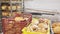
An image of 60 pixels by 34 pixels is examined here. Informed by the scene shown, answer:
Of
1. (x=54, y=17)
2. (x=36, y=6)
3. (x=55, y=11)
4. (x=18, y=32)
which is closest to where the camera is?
(x=18, y=32)

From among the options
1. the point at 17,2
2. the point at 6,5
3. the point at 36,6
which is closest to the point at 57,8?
the point at 36,6

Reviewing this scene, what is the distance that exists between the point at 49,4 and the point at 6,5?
2.66 ft

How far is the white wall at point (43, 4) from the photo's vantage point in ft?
7.72

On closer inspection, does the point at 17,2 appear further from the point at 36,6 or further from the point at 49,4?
the point at 49,4

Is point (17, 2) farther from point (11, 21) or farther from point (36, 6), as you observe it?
point (11, 21)

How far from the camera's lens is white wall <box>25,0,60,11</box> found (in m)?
2.35

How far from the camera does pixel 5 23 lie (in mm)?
1258

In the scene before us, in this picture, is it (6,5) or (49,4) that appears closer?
(49,4)

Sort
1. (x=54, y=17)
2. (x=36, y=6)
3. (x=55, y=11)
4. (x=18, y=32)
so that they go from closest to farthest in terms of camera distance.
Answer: (x=18, y=32) < (x=54, y=17) < (x=55, y=11) < (x=36, y=6)

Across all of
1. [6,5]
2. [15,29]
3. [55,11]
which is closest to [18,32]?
[15,29]

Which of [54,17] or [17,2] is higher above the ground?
[17,2]

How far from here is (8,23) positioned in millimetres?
1261

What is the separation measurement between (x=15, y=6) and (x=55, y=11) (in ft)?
2.43

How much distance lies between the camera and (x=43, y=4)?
239 centimetres
